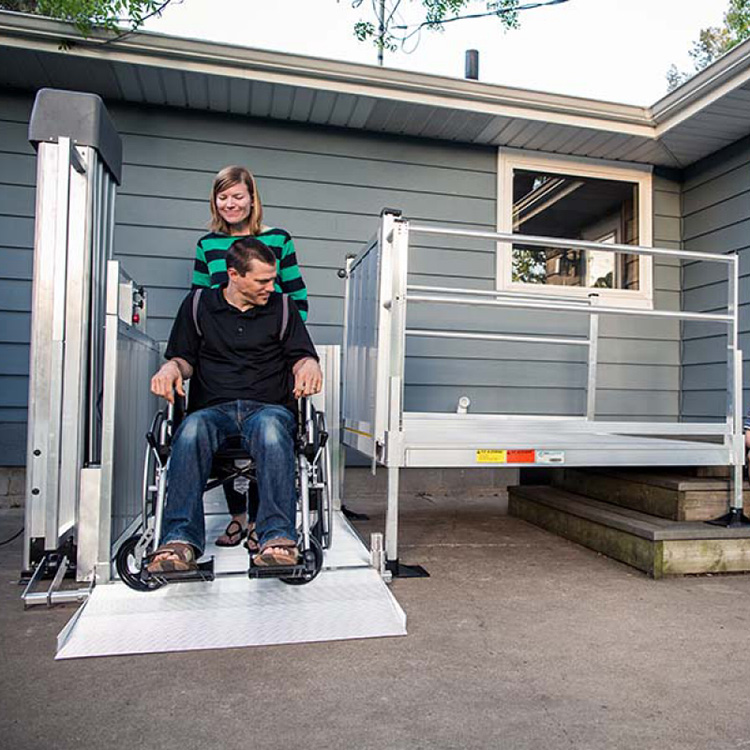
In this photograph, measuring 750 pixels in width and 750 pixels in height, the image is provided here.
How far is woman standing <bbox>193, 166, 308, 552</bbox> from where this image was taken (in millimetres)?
2332

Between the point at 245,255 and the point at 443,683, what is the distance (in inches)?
55.3

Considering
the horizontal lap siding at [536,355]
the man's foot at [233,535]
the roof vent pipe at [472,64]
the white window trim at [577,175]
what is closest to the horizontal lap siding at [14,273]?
the man's foot at [233,535]

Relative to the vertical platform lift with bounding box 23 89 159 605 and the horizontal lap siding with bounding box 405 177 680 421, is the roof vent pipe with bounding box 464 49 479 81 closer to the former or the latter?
the horizontal lap siding with bounding box 405 177 680 421

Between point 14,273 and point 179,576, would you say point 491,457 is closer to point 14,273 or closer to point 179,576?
point 179,576

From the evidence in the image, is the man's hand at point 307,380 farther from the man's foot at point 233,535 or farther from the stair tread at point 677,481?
the stair tread at point 677,481

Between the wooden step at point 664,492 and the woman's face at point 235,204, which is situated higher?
the woman's face at point 235,204

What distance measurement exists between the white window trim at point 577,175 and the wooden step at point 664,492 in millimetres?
1543

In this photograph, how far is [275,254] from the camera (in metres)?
2.41

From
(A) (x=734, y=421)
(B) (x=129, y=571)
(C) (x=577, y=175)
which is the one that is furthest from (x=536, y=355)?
(B) (x=129, y=571)

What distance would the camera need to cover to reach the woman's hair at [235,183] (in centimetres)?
233

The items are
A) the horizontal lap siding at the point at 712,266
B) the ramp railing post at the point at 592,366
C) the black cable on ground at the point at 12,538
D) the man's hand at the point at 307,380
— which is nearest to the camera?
the man's hand at the point at 307,380

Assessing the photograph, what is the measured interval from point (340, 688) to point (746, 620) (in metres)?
1.35

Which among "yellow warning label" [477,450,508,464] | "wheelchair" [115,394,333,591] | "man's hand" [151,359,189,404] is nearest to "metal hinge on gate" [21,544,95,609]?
"wheelchair" [115,394,333,591]

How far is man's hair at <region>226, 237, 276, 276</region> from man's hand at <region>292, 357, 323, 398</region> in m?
0.38
